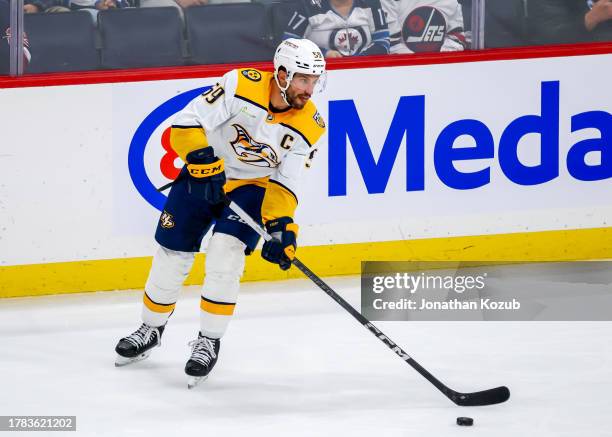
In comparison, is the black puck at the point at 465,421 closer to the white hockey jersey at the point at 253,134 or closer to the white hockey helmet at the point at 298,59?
the white hockey jersey at the point at 253,134

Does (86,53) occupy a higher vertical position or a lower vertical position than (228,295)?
higher

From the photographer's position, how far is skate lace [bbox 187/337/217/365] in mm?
4121

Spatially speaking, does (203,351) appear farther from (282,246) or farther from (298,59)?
(298,59)

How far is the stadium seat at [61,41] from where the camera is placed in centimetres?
498

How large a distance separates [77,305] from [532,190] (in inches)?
81.8

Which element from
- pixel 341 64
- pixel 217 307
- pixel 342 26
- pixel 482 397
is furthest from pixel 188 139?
pixel 342 26

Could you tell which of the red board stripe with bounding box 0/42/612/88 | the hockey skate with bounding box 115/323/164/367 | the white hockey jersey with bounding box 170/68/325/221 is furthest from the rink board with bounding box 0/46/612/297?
the white hockey jersey with bounding box 170/68/325/221

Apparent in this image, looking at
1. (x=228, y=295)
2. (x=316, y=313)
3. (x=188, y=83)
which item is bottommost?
(x=316, y=313)

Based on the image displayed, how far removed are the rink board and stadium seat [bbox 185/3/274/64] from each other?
0.14m

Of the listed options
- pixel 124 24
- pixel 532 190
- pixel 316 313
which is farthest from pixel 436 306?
pixel 124 24

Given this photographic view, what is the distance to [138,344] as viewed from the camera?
4.27 m

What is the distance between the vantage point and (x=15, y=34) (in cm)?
496

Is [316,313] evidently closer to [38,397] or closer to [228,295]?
[228,295]

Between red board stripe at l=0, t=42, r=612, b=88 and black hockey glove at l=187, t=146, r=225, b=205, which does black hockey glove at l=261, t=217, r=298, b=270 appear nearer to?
black hockey glove at l=187, t=146, r=225, b=205
